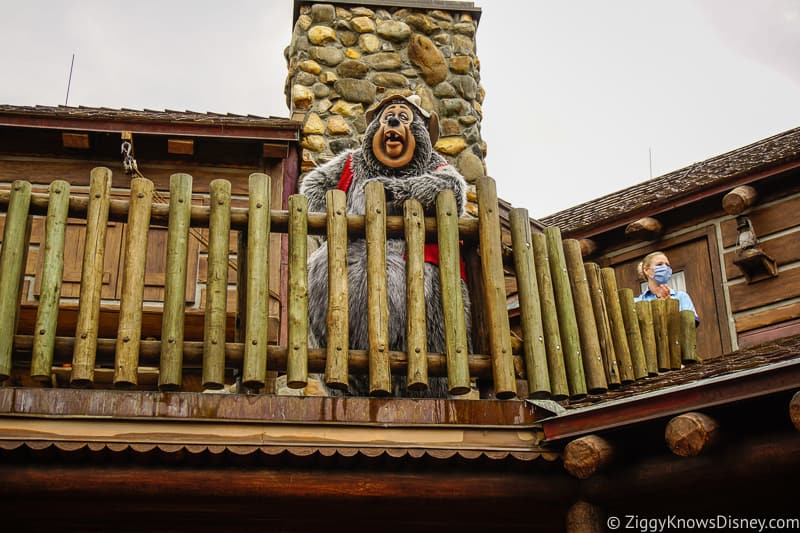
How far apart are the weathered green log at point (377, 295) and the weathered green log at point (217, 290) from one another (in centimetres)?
64

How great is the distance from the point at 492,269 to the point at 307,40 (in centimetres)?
527

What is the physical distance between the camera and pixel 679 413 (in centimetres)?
409

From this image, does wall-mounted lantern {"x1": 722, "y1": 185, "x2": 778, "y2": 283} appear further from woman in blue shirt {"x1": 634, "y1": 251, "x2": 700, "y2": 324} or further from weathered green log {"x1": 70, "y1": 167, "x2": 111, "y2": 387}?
weathered green log {"x1": 70, "y1": 167, "x2": 111, "y2": 387}

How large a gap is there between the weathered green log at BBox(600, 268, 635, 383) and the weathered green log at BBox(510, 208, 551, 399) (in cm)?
46

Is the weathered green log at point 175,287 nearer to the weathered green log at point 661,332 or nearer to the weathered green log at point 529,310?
the weathered green log at point 529,310

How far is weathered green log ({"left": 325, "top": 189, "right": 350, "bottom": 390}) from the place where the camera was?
4.77m

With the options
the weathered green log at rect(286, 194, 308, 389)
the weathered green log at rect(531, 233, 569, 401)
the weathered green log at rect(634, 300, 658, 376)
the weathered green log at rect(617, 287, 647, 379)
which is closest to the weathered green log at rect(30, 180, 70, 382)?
the weathered green log at rect(286, 194, 308, 389)

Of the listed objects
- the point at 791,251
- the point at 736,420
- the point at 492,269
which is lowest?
the point at 736,420

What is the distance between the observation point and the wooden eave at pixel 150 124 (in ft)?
28.7

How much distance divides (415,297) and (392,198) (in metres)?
0.91

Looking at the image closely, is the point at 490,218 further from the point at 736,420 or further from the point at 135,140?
the point at 135,140

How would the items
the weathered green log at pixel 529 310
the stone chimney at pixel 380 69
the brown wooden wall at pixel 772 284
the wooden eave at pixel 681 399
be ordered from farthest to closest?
the brown wooden wall at pixel 772 284
the stone chimney at pixel 380 69
the weathered green log at pixel 529 310
the wooden eave at pixel 681 399

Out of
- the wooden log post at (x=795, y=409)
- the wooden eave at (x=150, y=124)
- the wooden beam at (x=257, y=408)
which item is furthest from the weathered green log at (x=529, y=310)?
the wooden eave at (x=150, y=124)

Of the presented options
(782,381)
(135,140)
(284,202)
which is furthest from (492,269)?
(135,140)
